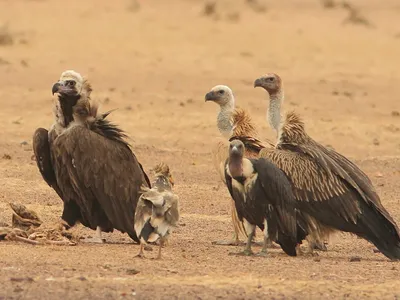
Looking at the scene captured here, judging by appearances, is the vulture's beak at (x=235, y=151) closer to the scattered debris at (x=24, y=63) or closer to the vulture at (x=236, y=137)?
the vulture at (x=236, y=137)

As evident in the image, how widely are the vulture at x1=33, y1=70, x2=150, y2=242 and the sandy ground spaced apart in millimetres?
383

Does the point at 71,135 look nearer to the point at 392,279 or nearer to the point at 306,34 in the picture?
the point at 392,279

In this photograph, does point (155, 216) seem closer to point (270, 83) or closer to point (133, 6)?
point (270, 83)

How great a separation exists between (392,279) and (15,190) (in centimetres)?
588

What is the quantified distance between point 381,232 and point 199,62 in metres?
17.2

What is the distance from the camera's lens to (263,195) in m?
10.9

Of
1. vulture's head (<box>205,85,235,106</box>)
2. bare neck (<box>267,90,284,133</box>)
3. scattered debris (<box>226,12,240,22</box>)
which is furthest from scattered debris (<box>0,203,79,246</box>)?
scattered debris (<box>226,12,240,22</box>)

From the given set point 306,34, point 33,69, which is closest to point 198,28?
point 306,34

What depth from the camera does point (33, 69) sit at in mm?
26250

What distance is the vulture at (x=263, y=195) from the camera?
10.9 meters

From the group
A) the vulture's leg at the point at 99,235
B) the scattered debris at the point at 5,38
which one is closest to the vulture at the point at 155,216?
the vulture's leg at the point at 99,235

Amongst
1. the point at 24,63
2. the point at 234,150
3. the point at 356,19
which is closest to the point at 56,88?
the point at 234,150

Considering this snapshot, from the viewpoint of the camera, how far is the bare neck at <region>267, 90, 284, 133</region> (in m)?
13.2

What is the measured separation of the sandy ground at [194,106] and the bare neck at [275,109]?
3.79 ft
